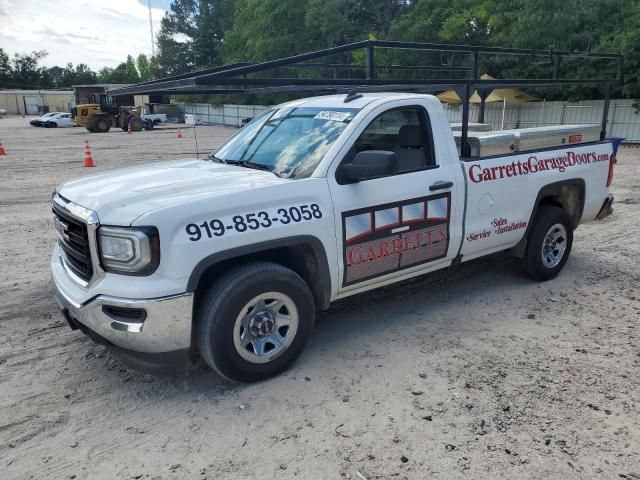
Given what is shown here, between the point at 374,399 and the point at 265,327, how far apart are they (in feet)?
2.88

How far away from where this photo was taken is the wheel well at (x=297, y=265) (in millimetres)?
3475

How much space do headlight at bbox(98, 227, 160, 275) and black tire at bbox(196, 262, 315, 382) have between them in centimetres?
46

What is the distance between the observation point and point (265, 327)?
355 cm

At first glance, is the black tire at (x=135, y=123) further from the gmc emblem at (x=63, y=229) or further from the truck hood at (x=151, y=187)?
the gmc emblem at (x=63, y=229)

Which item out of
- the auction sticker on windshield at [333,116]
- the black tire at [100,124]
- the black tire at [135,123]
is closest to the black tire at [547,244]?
the auction sticker on windshield at [333,116]

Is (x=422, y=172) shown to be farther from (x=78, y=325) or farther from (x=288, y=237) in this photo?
(x=78, y=325)

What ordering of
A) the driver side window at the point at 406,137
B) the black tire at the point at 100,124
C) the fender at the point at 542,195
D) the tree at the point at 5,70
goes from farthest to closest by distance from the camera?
the tree at the point at 5,70
the black tire at the point at 100,124
the fender at the point at 542,195
the driver side window at the point at 406,137

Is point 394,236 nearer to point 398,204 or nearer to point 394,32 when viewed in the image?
point 398,204

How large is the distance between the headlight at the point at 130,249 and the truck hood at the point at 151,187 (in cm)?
7

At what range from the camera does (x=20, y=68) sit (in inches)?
3750

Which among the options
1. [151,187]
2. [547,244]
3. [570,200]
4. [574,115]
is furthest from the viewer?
[574,115]

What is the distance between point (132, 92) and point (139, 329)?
1.88m

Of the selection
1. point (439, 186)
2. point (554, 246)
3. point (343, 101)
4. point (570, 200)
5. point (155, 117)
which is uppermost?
point (343, 101)

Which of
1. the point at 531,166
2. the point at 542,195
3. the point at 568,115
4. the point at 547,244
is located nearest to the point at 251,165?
the point at 531,166
